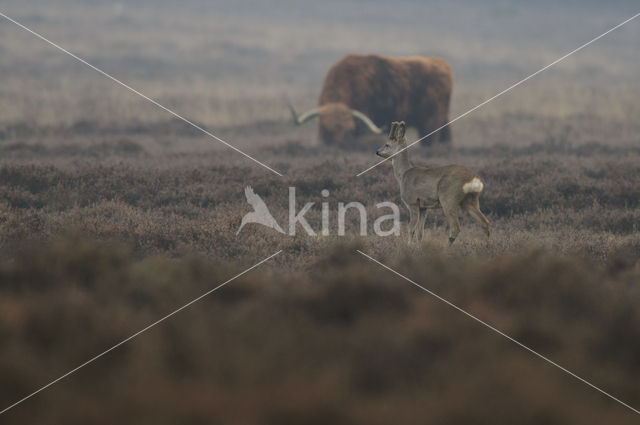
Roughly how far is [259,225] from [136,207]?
251 centimetres

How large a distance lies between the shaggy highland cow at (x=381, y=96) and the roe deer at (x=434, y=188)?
26.9ft

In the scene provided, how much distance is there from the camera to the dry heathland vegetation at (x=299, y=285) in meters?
4.75

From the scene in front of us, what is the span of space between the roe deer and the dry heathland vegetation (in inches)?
14.5

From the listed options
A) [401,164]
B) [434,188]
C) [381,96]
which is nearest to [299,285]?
[434,188]

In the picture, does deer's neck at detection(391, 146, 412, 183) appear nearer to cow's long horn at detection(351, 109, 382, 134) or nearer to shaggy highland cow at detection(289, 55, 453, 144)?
cow's long horn at detection(351, 109, 382, 134)

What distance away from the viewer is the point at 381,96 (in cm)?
1948

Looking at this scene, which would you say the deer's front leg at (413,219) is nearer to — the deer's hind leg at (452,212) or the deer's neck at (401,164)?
the deer's neck at (401,164)

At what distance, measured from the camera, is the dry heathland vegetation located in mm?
4754

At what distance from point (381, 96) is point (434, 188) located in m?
10.5

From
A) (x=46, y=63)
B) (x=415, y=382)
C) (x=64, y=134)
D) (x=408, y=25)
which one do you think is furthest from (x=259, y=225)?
(x=408, y=25)

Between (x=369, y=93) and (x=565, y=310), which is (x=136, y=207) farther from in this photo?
(x=369, y=93)

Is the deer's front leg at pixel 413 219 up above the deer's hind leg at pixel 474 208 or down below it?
below

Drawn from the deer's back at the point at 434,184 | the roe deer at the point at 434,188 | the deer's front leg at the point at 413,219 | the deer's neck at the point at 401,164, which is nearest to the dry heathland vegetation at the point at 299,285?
the deer's front leg at the point at 413,219

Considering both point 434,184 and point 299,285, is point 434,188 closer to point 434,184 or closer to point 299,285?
point 434,184
